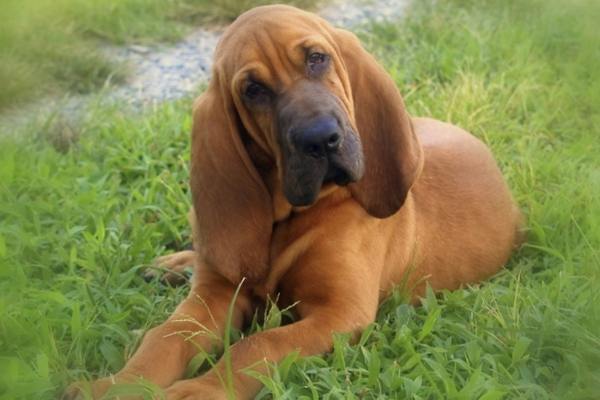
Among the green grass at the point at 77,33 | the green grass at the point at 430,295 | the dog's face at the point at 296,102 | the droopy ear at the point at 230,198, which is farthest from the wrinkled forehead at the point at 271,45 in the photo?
the green grass at the point at 77,33

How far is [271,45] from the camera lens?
327cm

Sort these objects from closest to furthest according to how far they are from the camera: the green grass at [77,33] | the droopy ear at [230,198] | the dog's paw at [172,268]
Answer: the droopy ear at [230,198] < the dog's paw at [172,268] < the green grass at [77,33]

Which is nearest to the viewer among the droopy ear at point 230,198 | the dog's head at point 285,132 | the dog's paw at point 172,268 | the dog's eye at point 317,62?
the dog's head at point 285,132

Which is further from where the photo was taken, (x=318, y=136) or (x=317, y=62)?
(x=317, y=62)

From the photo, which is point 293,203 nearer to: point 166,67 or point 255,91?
point 255,91

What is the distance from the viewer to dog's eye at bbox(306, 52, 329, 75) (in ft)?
10.8

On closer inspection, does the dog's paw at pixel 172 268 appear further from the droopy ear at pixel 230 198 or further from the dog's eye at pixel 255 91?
the dog's eye at pixel 255 91

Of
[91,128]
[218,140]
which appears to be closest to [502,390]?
[218,140]

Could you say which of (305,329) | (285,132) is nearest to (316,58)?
(285,132)

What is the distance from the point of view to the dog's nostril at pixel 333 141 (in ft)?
10.2

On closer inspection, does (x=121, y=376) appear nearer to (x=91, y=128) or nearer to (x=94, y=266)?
(x=94, y=266)

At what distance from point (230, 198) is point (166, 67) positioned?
3220 mm

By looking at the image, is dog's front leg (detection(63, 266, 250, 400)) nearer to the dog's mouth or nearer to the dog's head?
the dog's head

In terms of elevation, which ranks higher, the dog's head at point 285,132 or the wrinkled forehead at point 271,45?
the wrinkled forehead at point 271,45
